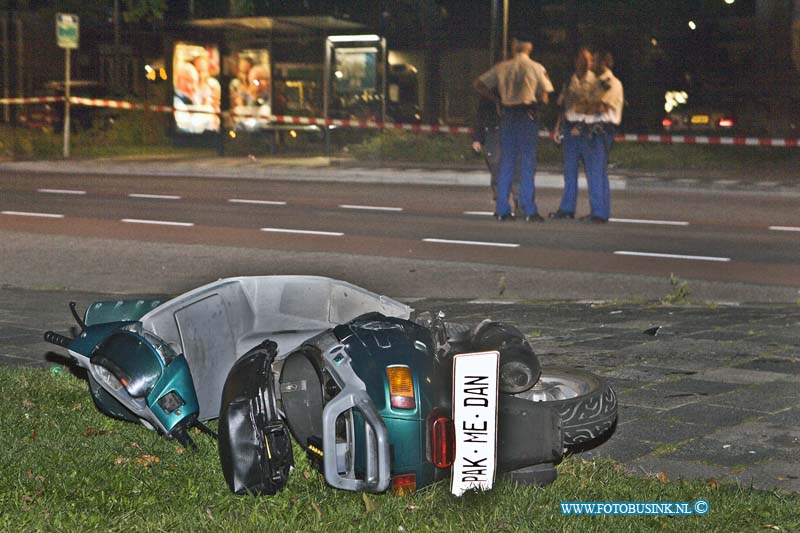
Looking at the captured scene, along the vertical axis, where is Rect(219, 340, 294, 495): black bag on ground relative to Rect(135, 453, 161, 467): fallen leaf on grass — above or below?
above

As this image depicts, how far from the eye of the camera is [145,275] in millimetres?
11164

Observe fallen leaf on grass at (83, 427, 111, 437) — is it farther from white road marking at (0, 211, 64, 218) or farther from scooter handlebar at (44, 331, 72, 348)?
white road marking at (0, 211, 64, 218)

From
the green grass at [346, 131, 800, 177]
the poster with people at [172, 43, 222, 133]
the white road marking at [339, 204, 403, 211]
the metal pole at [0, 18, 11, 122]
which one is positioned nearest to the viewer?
the white road marking at [339, 204, 403, 211]

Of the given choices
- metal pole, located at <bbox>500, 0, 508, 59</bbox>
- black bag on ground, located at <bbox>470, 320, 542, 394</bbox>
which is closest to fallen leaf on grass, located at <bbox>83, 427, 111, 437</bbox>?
black bag on ground, located at <bbox>470, 320, 542, 394</bbox>

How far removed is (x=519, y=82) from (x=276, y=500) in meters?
11.5

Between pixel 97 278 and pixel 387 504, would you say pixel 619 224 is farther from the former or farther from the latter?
pixel 387 504

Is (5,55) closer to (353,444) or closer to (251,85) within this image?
(251,85)

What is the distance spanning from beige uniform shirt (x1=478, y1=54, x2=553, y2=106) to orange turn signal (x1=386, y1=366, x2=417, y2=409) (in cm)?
1136

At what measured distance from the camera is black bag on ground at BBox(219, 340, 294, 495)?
173 inches

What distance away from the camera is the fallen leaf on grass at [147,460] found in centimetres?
505

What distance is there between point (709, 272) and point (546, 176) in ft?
36.9

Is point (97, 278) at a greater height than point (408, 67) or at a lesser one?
lesser

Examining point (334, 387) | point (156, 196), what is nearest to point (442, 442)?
point (334, 387)

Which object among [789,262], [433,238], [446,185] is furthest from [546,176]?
[789,262]
